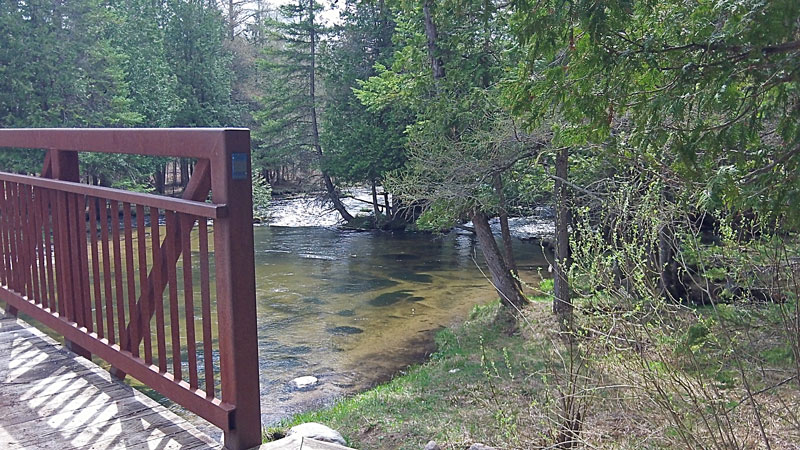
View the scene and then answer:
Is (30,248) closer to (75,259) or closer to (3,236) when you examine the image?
(3,236)

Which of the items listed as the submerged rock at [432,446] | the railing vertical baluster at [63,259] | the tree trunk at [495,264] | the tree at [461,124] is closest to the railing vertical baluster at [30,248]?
the railing vertical baluster at [63,259]

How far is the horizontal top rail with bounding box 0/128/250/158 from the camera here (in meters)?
2.54

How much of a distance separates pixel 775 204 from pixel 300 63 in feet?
76.8

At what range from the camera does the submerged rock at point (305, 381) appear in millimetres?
8477

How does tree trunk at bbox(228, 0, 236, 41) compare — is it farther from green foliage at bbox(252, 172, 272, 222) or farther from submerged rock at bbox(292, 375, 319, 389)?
submerged rock at bbox(292, 375, 319, 389)

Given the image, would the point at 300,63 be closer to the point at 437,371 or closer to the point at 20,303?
the point at 437,371

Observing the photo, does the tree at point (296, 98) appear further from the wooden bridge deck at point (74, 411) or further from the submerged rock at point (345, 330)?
the wooden bridge deck at point (74, 411)

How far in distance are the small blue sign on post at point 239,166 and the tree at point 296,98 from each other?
20.3 meters


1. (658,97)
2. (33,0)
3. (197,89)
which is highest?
(33,0)

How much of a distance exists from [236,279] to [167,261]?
1.62 ft

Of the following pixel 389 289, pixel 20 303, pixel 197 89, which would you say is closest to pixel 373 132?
pixel 389 289

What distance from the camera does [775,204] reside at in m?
2.41

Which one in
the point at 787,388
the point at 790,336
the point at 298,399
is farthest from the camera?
the point at 298,399

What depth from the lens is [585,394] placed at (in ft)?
12.1
